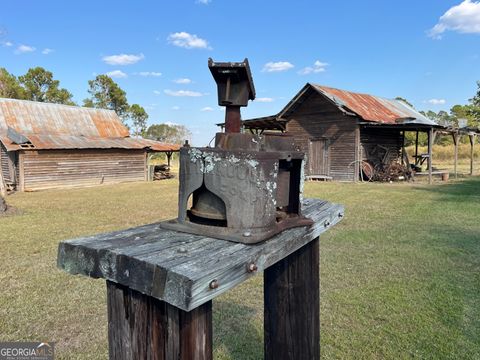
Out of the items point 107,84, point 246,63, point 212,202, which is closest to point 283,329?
point 212,202

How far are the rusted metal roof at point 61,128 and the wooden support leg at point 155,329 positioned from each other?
1859 centimetres

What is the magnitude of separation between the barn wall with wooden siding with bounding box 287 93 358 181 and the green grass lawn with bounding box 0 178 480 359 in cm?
1146

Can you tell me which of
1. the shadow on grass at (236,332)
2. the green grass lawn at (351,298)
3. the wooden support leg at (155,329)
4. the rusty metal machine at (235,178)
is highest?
the rusty metal machine at (235,178)

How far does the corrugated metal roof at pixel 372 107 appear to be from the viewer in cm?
1873

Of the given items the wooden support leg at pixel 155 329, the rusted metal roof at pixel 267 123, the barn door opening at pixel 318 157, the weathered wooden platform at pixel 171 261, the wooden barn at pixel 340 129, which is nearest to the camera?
the weathered wooden platform at pixel 171 261

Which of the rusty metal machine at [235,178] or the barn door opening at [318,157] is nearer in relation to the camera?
the rusty metal machine at [235,178]

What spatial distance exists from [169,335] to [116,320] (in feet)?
0.80

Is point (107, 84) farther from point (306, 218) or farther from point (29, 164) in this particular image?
point (306, 218)

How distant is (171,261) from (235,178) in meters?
0.50

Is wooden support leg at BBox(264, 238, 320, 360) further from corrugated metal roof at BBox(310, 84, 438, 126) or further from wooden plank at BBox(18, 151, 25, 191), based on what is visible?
wooden plank at BBox(18, 151, 25, 191)

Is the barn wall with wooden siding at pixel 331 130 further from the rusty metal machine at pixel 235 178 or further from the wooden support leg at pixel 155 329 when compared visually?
the wooden support leg at pixel 155 329

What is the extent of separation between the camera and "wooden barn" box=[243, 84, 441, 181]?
18.8 metres

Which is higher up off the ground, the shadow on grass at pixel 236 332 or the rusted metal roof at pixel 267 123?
the rusted metal roof at pixel 267 123

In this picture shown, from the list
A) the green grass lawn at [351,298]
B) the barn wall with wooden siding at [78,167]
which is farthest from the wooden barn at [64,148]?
the green grass lawn at [351,298]
